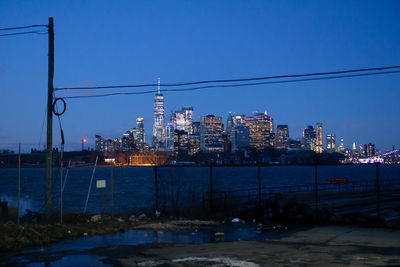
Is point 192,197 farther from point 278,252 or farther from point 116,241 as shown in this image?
point 278,252

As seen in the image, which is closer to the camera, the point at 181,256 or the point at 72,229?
the point at 181,256

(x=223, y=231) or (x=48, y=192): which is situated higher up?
(x=48, y=192)

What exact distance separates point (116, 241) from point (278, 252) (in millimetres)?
5072

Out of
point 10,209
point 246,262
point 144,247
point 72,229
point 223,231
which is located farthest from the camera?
point 10,209

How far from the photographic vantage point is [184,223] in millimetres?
18438

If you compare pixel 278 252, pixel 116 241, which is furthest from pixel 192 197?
pixel 278 252

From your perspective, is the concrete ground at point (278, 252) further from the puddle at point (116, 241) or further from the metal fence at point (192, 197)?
the metal fence at point (192, 197)

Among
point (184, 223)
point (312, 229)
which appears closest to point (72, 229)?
point (184, 223)

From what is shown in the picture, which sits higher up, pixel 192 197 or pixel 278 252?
pixel 192 197

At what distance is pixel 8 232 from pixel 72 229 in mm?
2448

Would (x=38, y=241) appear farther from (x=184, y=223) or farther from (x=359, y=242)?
(x=359, y=242)

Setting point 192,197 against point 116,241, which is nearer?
point 116,241

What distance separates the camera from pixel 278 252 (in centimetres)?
1202

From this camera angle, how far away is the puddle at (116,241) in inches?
→ 434
